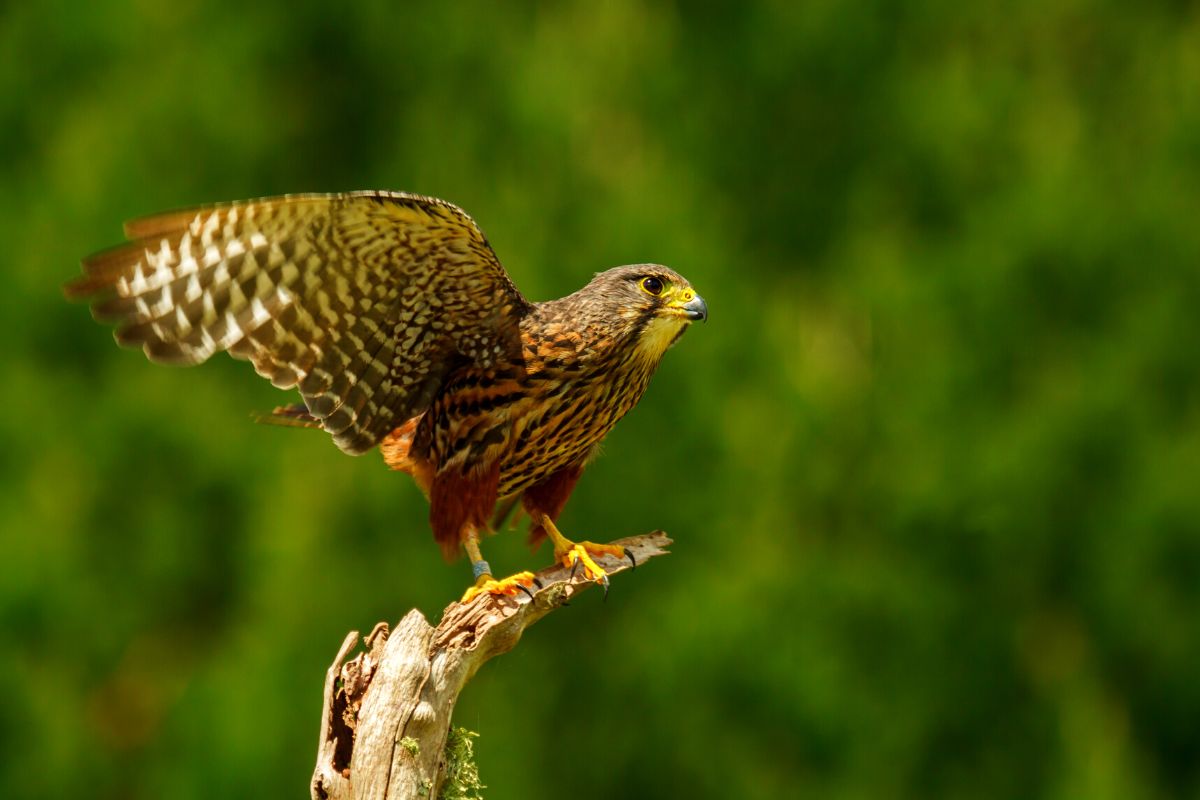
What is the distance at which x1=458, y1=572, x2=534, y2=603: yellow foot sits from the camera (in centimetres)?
360

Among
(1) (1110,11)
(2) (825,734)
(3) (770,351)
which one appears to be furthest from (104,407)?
(1) (1110,11)

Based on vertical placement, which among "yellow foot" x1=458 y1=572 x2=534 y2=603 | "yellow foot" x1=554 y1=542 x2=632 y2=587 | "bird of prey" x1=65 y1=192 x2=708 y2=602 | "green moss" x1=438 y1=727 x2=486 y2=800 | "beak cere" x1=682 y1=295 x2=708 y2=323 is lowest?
"green moss" x1=438 y1=727 x2=486 y2=800

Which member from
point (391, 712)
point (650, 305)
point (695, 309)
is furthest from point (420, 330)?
point (391, 712)

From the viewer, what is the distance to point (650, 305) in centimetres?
394

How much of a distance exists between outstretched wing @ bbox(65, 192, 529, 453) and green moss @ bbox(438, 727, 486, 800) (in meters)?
0.91

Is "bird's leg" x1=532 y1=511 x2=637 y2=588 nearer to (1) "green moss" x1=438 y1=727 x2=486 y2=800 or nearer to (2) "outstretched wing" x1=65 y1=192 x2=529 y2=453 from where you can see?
(2) "outstretched wing" x1=65 y1=192 x2=529 y2=453

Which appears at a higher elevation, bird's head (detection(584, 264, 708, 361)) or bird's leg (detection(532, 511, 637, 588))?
bird's head (detection(584, 264, 708, 361))

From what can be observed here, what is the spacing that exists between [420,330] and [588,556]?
69 cm

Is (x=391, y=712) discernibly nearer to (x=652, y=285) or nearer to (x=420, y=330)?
(x=420, y=330)

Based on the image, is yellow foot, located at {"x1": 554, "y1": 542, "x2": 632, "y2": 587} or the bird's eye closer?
yellow foot, located at {"x1": 554, "y1": 542, "x2": 632, "y2": 587}

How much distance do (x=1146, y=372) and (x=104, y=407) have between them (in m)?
5.55

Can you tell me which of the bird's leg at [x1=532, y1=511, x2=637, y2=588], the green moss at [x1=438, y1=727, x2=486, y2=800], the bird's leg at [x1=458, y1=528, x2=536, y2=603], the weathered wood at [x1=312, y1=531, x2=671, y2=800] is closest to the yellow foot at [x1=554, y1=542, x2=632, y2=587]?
the bird's leg at [x1=532, y1=511, x2=637, y2=588]

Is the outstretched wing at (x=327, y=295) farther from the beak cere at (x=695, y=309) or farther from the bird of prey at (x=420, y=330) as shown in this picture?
the beak cere at (x=695, y=309)

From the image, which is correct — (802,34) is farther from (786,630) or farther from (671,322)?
(671,322)
